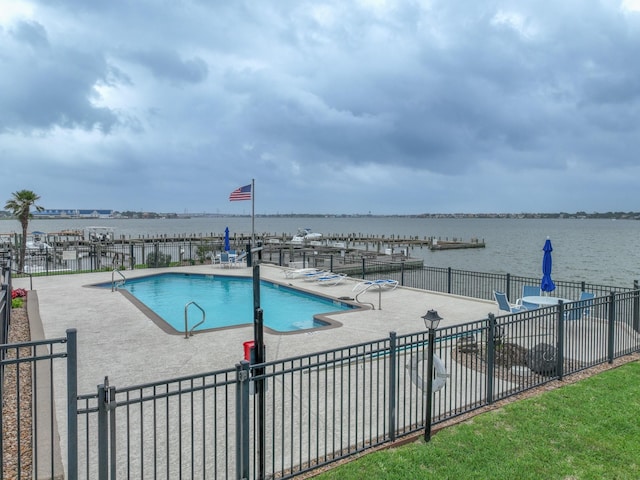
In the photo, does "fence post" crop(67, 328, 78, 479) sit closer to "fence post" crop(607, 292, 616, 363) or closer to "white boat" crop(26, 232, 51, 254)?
"fence post" crop(607, 292, 616, 363)

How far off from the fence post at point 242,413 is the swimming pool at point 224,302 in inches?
301

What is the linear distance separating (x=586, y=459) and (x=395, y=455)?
2.14m

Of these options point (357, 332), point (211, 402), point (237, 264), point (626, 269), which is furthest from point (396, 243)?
point (211, 402)

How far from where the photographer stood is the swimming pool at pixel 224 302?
14297 mm

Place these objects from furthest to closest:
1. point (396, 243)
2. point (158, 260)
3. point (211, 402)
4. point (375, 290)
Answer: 1. point (396, 243)
2. point (158, 260)
3. point (375, 290)
4. point (211, 402)

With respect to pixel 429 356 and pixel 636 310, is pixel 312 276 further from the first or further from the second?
pixel 429 356

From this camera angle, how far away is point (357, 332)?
1098 centimetres

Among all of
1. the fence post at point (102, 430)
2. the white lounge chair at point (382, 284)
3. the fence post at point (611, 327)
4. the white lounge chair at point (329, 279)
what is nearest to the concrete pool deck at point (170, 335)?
the white lounge chair at point (382, 284)

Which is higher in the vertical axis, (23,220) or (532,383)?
(23,220)

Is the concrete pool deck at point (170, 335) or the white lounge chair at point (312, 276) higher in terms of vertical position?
the white lounge chair at point (312, 276)

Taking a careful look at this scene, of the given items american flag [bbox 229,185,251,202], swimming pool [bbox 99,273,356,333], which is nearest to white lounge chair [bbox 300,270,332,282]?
swimming pool [bbox 99,273,356,333]

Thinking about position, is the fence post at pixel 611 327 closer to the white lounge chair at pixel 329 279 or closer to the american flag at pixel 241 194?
the white lounge chair at pixel 329 279

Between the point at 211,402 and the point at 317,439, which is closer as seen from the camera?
the point at 317,439

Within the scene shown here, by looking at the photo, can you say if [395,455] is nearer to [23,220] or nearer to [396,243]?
[23,220]
